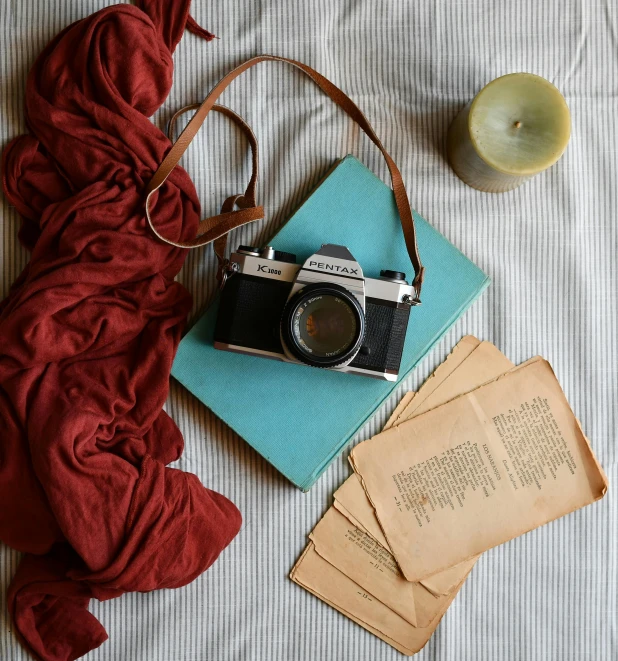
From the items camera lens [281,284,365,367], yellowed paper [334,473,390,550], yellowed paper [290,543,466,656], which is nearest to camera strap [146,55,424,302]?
camera lens [281,284,365,367]

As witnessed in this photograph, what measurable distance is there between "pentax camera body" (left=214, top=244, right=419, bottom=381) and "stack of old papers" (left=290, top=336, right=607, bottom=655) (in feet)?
0.43

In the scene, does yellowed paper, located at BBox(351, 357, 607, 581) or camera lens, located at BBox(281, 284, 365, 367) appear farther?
yellowed paper, located at BBox(351, 357, 607, 581)

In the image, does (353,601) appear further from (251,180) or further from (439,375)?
(251,180)

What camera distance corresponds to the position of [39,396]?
2.46 ft

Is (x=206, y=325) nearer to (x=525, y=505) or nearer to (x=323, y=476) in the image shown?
(x=323, y=476)

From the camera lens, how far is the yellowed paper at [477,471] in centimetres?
84

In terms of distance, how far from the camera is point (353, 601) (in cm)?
84

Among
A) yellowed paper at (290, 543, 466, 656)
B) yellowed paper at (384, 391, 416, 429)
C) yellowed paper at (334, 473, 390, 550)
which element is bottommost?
yellowed paper at (290, 543, 466, 656)

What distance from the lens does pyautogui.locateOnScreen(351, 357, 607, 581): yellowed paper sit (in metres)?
0.84

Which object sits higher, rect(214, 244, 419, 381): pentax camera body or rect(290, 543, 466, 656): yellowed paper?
rect(214, 244, 419, 381): pentax camera body

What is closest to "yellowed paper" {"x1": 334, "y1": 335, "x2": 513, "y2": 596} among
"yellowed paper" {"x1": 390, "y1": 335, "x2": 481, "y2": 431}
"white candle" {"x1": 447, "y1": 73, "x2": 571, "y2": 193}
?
"yellowed paper" {"x1": 390, "y1": 335, "x2": 481, "y2": 431}

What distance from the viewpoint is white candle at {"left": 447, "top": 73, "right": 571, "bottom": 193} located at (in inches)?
30.8

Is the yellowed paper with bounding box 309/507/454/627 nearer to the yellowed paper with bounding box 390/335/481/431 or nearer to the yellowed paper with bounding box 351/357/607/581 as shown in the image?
the yellowed paper with bounding box 351/357/607/581

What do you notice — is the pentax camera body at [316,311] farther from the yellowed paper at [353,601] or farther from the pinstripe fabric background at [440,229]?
the yellowed paper at [353,601]
